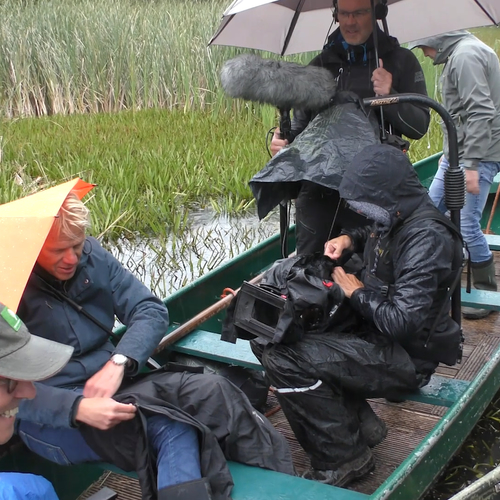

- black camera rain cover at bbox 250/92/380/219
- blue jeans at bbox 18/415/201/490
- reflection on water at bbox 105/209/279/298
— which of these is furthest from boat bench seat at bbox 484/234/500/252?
blue jeans at bbox 18/415/201/490

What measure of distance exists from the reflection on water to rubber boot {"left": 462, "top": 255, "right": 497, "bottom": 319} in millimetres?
1913

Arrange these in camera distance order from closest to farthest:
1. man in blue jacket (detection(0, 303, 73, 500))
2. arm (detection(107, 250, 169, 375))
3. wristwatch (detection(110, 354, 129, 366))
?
man in blue jacket (detection(0, 303, 73, 500))
wristwatch (detection(110, 354, 129, 366))
arm (detection(107, 250, 169, 375))

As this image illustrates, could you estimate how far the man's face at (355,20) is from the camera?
299cm

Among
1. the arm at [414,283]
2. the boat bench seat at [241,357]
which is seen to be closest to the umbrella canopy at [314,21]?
the boat bench seat at [241,357]

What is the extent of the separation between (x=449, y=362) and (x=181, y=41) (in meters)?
7.96

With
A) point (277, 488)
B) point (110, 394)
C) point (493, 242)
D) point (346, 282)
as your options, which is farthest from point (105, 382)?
point (493, 242)

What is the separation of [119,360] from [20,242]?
503 millimetres

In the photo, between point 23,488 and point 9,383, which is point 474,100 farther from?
point 23,488

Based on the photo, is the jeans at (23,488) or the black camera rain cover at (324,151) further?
the black camera rain cover at (324,151)

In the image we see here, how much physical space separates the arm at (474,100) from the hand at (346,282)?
141 centimetres

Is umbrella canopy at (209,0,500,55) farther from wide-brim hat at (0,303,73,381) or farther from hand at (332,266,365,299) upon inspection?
wide-brim hat at (0,303,73,381)

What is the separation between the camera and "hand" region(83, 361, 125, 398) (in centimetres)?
208

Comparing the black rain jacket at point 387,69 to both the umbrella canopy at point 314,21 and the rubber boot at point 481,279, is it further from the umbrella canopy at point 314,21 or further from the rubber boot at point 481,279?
the rubber boot at point 481,279

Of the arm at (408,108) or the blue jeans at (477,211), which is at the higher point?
the arm at (408,108)
